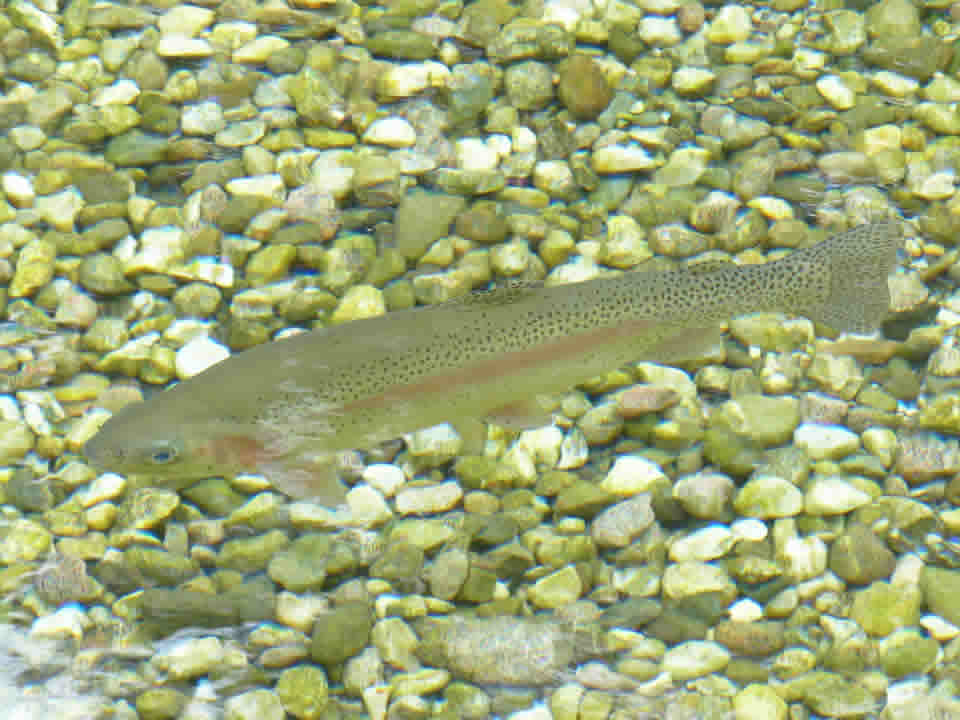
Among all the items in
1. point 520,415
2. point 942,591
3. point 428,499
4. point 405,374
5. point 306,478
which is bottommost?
point 428,499

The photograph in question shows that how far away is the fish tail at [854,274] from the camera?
536cm

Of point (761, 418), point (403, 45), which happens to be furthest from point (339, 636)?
point (403, 45)

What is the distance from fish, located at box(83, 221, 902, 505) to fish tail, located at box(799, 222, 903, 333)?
357mm

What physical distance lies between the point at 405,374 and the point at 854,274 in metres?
2.27

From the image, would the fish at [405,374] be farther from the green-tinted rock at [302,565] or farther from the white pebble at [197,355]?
the white pebble at [197,355]

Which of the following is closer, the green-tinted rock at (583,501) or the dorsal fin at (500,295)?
the dorsal fin at (500,295)

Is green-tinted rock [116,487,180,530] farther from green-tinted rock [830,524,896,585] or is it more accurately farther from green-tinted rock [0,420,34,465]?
green-tinted rock [830,524,896,585]

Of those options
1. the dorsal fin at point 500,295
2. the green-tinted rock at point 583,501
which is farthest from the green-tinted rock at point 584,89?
the green-tinted rock at point 583,501

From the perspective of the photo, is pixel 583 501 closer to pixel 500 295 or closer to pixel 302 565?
pixel 500 295

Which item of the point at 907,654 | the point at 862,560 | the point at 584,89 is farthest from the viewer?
the point at 584,89

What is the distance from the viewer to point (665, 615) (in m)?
4.66

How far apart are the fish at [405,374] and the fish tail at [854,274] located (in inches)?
14.1

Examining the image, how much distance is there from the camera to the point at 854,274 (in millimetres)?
5375

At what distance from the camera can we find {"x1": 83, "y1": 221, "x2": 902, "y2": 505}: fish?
4715 millimetres
